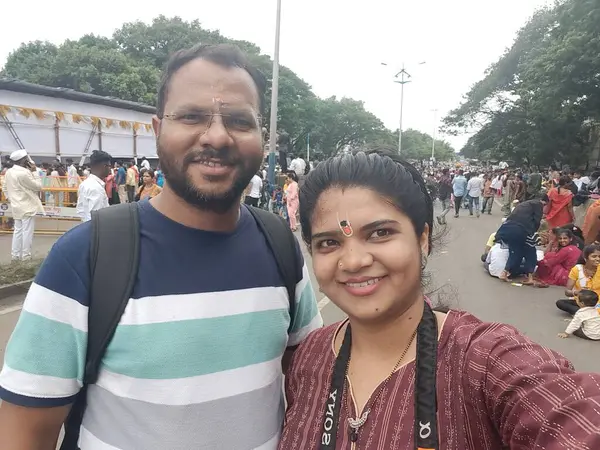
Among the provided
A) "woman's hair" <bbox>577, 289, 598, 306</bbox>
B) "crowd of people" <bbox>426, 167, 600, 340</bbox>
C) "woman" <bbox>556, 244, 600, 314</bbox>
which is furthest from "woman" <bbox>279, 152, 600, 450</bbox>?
"woman" <bbox>556, 244, 600, 314</bbox>

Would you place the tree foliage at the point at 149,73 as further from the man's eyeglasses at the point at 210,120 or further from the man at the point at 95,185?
the man's eyeglasses at the point at 210,120

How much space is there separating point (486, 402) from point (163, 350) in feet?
2.51

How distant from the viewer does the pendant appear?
112 cm

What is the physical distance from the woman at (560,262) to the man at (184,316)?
6936mm

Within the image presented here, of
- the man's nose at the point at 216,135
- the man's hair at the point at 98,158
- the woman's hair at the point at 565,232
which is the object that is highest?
the man's nose at the point at 216,135

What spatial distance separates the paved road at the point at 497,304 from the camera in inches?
189

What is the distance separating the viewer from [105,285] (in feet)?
3.96

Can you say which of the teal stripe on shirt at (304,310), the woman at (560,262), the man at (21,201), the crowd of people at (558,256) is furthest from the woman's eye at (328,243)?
the man at (21,201)

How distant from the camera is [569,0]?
16.5 metres

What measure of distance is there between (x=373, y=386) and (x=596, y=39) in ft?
54.0

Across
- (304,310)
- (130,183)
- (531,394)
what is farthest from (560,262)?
(130,183)

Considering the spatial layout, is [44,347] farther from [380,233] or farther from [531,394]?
[531,394]

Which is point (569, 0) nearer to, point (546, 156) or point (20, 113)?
point (546, 156)

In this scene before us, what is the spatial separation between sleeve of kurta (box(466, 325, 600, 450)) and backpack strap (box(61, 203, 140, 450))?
0.84 m
